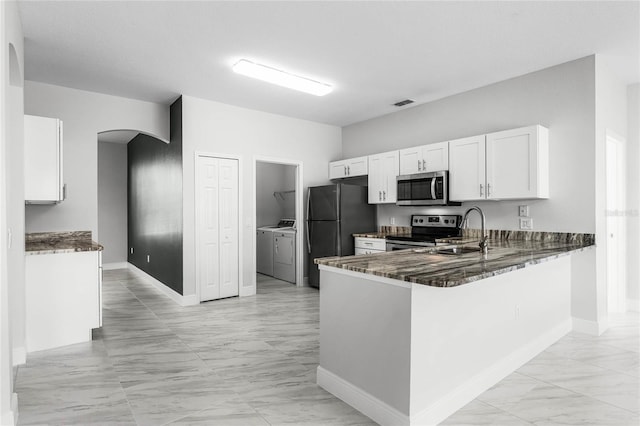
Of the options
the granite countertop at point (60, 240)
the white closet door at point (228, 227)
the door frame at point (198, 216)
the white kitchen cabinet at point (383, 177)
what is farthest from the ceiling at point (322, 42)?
the granite countertop at point (60, 240)

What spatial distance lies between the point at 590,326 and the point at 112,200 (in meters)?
8.35

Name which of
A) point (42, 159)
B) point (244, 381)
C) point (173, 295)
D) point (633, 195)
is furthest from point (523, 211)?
point (42, 159)

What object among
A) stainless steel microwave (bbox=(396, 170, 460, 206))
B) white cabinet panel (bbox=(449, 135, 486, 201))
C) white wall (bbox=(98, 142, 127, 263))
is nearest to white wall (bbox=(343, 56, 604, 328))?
white cabinet panel (bbox=(449, 135, 486, 201))

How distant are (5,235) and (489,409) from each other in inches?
112

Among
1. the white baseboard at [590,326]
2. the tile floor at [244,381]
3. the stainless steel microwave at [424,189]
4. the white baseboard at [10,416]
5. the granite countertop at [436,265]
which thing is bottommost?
the tile floor at [244,381]

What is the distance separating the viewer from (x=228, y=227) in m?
5.28

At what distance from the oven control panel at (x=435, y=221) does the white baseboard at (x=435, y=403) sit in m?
2.07

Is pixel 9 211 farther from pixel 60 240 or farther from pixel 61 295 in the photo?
pixel 60 240

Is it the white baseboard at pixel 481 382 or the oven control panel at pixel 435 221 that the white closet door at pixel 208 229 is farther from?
the white baseboard at pixel 481 382

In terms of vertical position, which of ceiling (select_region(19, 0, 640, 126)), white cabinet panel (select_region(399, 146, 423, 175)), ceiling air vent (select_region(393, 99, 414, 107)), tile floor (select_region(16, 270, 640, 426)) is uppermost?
ceiling (select_region(19, 0, 640, 126))

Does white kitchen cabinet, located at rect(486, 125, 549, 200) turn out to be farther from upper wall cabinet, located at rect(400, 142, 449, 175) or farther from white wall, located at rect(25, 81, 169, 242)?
white wall, located at rect(25, 81, 169, 242)

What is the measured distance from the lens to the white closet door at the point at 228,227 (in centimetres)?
522

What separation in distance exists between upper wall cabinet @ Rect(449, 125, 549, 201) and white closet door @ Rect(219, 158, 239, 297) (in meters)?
2.91

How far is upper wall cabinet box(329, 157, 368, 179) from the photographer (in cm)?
578
